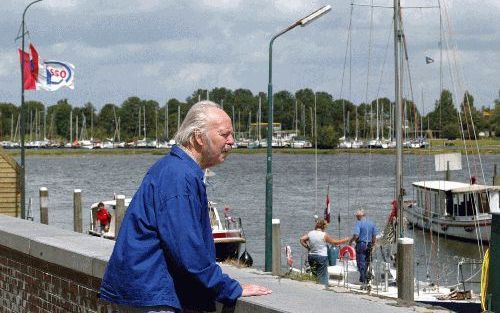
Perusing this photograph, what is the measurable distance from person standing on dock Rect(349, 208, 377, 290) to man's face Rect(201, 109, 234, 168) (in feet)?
59.4

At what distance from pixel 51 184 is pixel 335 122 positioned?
72.3 meters

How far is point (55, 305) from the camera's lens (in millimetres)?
7391

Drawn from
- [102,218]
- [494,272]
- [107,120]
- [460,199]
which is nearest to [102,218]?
[102,218]

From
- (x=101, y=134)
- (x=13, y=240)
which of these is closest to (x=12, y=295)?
(x=13, y=240)

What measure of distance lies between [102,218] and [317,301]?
99.6ft

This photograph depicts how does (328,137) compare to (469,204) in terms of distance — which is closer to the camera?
(469,204)

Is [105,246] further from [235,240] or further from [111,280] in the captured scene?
[235,240]

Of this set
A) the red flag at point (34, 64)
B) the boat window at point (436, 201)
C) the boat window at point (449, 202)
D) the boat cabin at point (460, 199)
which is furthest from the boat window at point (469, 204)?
the red flag at point (34, 64)

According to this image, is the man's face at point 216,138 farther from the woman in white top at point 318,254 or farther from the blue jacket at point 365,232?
the blue jacket at point 365,232

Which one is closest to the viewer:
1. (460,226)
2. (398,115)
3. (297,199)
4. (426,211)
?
(398,115)

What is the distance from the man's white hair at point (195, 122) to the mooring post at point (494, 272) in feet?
11.6

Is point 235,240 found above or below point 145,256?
below

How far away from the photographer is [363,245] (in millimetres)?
Result: 23797

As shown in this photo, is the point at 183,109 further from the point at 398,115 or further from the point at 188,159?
the point at 188,159
